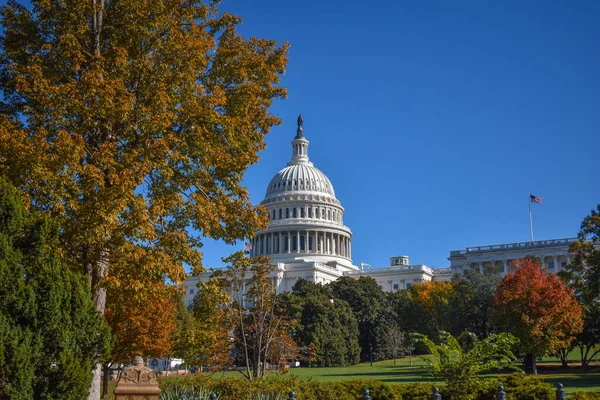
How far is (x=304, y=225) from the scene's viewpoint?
14700 centimetres

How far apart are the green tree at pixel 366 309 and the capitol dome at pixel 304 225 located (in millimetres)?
45978

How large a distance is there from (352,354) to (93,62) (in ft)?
210

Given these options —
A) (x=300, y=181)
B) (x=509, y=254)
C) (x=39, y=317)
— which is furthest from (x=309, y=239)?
(x=39, y=317)

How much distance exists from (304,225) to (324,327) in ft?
239

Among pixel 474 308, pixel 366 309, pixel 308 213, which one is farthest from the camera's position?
Result: pixel 308 213

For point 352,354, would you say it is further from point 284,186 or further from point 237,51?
point 284,186

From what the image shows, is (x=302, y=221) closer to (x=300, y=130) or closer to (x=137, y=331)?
(x=300, y=130)

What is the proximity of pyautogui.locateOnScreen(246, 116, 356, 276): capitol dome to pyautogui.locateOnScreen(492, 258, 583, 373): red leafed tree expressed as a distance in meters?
91.6

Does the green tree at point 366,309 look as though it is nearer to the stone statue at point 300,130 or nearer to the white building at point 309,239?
the white building at point 309,239

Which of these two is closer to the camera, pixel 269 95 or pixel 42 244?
pixel 42 244

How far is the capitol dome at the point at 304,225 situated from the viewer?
147125 millimetres

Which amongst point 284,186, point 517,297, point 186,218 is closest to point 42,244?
point 186,218

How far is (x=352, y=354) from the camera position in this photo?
78062 mm

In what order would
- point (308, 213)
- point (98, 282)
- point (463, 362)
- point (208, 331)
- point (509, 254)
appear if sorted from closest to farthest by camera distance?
point (98, 282)
point (463, 362)
point (208, 331)
point (509, 254)
point (308, 213)
